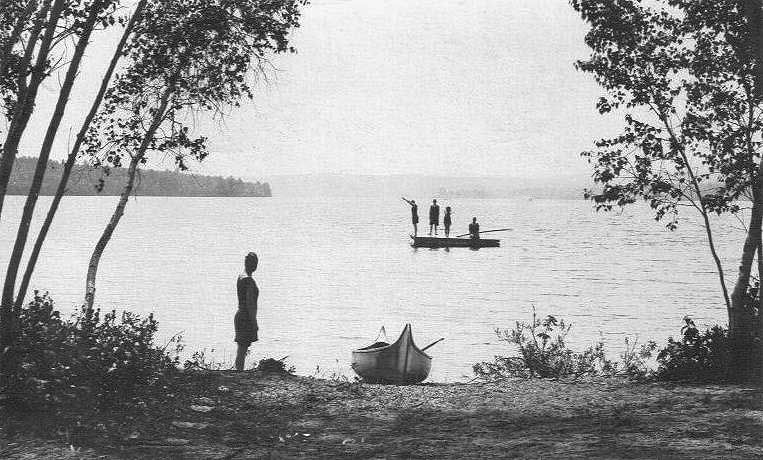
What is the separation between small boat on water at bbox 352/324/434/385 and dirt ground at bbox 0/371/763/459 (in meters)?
4.60

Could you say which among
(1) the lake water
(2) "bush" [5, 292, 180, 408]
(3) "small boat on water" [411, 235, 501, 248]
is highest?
(3) "small boat on water" [411, 235, 501, 248]

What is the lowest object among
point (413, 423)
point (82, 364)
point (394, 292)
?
point (394, 292)

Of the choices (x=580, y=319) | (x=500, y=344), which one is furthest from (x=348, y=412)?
(x=580, y=319)

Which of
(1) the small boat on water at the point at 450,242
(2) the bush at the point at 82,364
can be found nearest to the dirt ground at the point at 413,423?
(2) the bush at the point at 82,364

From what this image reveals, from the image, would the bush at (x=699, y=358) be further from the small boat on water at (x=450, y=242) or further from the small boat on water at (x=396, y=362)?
the small boat on water at (x=450, y=242)

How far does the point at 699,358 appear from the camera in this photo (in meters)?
10.3

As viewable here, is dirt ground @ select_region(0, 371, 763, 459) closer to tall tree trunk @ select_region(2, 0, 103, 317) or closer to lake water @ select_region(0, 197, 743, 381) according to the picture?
tall tree trunk @ select_region(2, 0, 103, 317)

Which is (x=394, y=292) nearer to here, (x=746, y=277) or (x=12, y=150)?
(x=746, y=277)

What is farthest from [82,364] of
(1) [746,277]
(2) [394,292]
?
(2) [394,292]

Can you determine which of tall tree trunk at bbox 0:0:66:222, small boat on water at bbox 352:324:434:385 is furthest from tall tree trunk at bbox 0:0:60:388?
small boat on water at bbox 352:324:434:385

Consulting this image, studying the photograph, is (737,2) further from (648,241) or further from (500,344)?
(648,241)

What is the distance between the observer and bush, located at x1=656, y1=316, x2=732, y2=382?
10000 mm

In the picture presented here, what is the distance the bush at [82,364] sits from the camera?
25.5 ft

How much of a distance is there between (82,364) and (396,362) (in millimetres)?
7988
